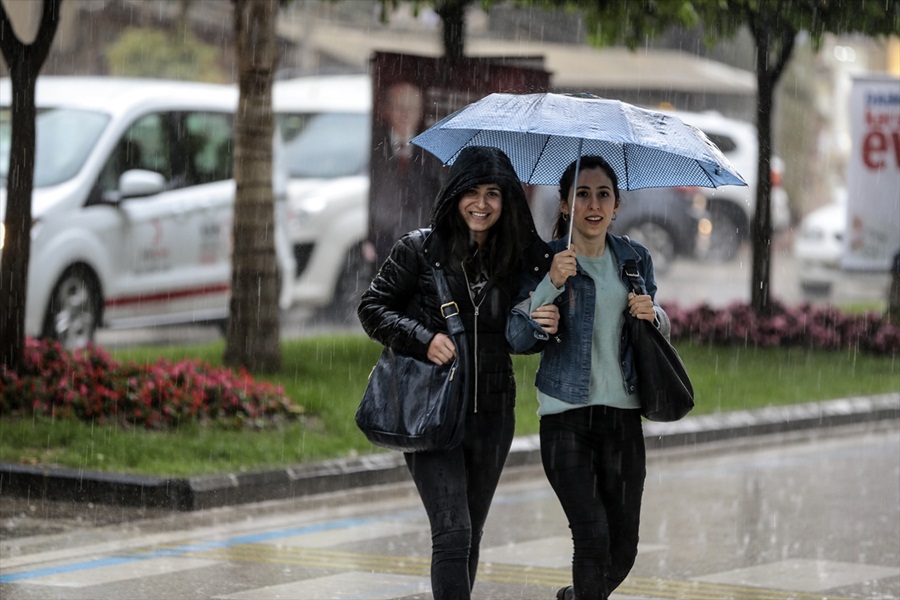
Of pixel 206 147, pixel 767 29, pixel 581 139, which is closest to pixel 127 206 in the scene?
pixel 206 147

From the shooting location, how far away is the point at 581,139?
616cm

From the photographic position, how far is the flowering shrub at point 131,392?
1073cm

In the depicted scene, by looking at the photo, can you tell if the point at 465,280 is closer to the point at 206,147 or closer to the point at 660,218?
the point at 206,147

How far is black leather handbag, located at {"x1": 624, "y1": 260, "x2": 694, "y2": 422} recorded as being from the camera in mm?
5867

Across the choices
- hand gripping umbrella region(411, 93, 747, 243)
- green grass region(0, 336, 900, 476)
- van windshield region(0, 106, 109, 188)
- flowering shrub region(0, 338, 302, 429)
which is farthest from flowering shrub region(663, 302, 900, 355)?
hand gripping umbrella region(411, 93, 747, 243)

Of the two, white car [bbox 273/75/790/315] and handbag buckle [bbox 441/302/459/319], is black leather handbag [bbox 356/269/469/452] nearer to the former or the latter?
handbag buckle [bbox 441/302/459/319]

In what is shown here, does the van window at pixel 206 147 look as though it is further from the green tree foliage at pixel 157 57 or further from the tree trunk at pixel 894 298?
the green tree foliage at pixel 157 57

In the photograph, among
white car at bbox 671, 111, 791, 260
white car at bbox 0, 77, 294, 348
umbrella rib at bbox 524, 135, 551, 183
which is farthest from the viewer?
white car at bbox 671, 111, 791, 260

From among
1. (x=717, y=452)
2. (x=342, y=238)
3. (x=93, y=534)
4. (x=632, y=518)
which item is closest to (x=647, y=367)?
(x=632, y=518)

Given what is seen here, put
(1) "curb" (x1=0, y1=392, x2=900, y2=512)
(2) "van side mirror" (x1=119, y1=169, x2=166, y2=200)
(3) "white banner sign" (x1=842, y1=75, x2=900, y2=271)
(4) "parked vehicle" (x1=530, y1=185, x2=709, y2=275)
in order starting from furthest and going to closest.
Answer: (4) "parked vehicle" (x1=530, y1=185, x2=709, y2=275), (3) "white banner sign" (x1=842, y1=75, x2=900, y2=271), (2) "van side mirror" (x1=119, y1=169, x2=166, y2=200), (1) "curb" (x1=0, y1=392, x2=900, y2=512)

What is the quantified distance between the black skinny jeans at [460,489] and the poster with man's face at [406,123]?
8498mm

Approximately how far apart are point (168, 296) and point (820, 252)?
11.3 meters

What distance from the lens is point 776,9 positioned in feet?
54.1

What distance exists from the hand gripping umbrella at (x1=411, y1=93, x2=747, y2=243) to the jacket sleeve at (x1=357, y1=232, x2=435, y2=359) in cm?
43
